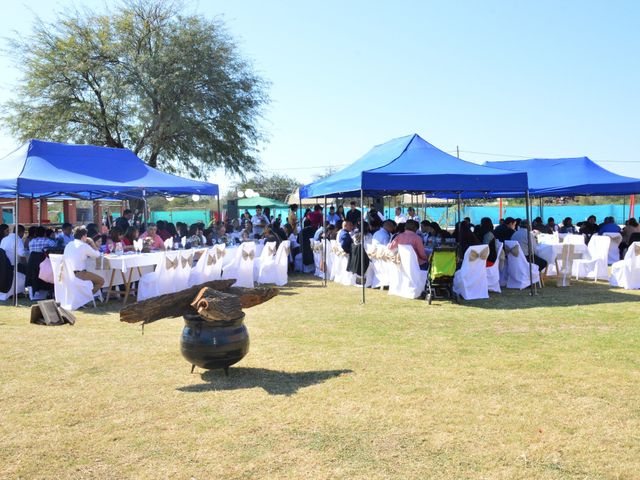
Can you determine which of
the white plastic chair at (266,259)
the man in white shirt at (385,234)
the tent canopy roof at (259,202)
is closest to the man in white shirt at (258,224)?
the white plastic chair at (266,259)

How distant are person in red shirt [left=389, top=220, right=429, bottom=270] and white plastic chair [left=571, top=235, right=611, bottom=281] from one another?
13.9 feet

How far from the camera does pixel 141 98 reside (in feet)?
76.6

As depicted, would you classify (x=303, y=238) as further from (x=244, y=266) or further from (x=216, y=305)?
(x=216, y=305)

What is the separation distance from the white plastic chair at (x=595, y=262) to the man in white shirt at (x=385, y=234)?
4.26 m

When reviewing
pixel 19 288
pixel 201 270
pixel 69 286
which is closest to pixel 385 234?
pixel 201 270

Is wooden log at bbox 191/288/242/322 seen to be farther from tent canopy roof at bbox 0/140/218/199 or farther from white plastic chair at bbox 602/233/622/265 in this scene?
white plastic chair at bbox 602/233/622/265

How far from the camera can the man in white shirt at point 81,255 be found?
391 inches

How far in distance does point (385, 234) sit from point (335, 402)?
723cm

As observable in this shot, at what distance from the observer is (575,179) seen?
1675cm

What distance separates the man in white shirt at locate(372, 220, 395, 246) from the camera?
471 inches

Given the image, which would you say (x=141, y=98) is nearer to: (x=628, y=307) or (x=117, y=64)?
(x=117, y=64)

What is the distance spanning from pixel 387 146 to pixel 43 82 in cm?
1583

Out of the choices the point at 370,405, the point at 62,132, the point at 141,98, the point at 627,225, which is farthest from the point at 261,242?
the point at 62,132

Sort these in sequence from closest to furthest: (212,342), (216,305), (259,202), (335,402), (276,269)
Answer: (335,402) → (216,305) → (212,342) → (276,269) → (259,202)
